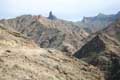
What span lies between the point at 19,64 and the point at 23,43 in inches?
168

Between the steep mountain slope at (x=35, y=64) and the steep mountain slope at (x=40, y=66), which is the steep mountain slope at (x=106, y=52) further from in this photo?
the steep mountain slope at (x=40, y=66)

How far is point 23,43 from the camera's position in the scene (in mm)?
22453

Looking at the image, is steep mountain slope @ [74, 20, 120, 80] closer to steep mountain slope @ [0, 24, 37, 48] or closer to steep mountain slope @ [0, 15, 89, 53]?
steep mountain slope @ [0, 24, 37, 48]

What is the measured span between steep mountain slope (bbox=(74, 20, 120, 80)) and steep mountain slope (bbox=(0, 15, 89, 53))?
134ft

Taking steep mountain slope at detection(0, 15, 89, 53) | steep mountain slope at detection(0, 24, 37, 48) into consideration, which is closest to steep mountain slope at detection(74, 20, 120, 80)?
steep mountain slope at detection(0, 24, 37, 48)

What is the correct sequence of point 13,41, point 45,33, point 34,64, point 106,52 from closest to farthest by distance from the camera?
point 34,64 < point 13,41 < point 106,52 < point 45,33

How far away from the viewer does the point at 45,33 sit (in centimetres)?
16925

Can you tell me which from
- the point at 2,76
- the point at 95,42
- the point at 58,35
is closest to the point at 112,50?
the point at 95,42

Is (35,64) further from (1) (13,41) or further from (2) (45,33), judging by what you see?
(2) (45,33)

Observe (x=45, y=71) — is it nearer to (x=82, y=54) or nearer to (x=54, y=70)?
(x=54, y=70)

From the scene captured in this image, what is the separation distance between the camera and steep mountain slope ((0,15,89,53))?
144125mm

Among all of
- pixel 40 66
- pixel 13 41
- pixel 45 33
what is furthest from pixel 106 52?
pixel 45 33

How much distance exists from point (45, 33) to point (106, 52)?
95538mm

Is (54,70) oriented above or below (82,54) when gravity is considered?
above
